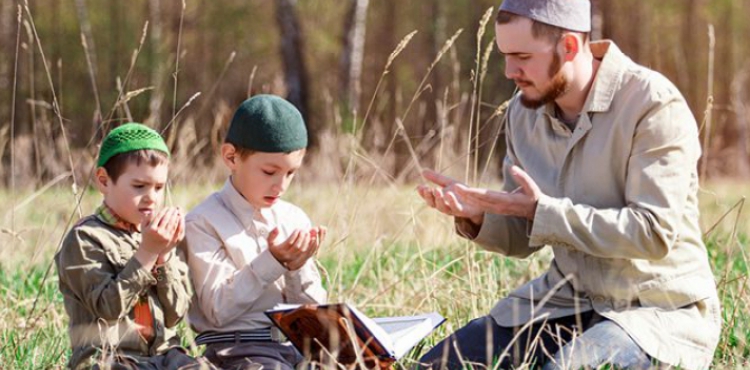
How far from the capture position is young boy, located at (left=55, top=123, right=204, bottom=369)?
3092mm

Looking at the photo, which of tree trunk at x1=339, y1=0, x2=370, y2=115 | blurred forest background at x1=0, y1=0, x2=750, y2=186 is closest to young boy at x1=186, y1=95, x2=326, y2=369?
blurred forest background at x1=0, y1=0, x2=750, y2=186

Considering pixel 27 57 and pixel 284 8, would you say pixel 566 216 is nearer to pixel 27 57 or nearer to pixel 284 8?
pixel 284 8

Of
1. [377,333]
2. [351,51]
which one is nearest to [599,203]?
[377,333]

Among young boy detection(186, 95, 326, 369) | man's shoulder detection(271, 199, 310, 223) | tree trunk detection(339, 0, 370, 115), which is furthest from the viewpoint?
tree trunk detection(339, 0, 370, 115)

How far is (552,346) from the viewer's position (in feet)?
12.0

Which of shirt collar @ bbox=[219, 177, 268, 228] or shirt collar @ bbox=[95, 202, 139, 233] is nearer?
shirt collar @ bbox=[95, 202, 139, 233]

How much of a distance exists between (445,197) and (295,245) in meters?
0.45

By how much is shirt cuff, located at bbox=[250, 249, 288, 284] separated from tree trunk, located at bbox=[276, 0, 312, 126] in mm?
11667

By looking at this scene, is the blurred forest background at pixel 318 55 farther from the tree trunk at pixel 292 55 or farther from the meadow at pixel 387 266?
the meadow at pixel 387 266

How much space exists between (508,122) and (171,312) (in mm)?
1322

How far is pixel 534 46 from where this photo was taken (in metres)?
3.40

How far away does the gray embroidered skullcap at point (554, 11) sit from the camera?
11.1 ft

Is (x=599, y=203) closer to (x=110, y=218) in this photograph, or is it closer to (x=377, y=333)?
(x=377, y=333)

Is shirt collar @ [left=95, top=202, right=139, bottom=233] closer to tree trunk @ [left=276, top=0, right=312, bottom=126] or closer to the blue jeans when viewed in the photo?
the blue jeans
